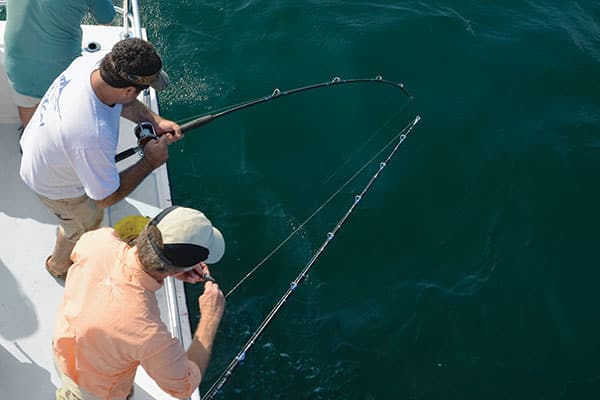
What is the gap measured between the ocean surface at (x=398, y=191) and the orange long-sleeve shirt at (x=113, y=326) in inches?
96.4

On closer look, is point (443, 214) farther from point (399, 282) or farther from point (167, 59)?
point (167, 59)

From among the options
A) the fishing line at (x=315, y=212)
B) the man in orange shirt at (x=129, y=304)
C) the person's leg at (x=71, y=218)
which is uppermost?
the man in orange shirt at (x=129, y=304)

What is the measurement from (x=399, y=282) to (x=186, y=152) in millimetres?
2472

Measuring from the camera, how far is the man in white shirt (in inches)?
108

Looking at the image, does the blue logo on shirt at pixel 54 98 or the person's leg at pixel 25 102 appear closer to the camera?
the blue logo on shirt at pixel 54 98

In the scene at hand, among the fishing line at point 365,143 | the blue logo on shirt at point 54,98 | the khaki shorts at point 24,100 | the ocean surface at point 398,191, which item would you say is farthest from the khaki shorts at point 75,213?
the fishing line at point 365,143

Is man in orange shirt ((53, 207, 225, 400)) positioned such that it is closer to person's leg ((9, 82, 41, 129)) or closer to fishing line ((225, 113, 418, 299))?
person's leg ((9, 82, 41, 129))

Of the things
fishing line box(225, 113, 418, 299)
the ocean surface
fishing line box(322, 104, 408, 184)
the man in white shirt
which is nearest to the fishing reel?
the man in white shirt

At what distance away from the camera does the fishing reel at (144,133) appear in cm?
339

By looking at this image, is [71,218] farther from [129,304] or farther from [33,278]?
[129,304]

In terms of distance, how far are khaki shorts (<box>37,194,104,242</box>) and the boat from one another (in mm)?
604

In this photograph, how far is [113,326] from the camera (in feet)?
7.52

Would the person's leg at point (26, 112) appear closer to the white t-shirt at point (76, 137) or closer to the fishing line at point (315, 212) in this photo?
the white t-shirt at point (76, 137)

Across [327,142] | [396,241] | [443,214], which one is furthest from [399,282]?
[327,142]
